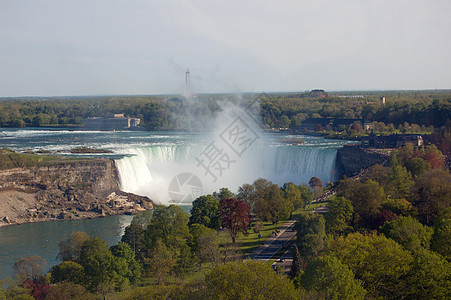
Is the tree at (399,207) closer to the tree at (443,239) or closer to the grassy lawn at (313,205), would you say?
the tree at (443,239)

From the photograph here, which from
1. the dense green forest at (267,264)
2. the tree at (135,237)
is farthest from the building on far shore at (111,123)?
the tree at (135,237)

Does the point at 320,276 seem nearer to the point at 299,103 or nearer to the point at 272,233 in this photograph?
the point at 272,233

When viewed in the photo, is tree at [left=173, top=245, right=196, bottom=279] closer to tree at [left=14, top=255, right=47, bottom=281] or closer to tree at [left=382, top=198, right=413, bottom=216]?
tree at [left=14, top=255, right=47, bottom=281]

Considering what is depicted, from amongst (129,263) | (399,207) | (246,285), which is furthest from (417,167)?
(246,285)

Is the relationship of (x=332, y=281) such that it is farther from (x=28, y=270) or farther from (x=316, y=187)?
(x=316, y=187)

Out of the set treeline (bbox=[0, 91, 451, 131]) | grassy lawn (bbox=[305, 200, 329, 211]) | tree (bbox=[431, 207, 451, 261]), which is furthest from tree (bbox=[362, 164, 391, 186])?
treeline (bbox=[0, 91, 451, 131])

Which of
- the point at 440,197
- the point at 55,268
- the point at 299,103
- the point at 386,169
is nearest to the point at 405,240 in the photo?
the point at 440,197
